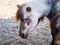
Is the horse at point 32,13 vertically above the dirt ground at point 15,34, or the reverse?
the horse at point 32,13

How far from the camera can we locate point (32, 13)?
157 cm

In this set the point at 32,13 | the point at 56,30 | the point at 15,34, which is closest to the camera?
the point at 56,30

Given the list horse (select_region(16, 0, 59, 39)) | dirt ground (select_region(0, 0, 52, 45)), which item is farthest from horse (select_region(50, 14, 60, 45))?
dirt ground (select_region(0, 0, 52, 45))

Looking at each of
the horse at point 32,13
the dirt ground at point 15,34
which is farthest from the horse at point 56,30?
the dirt ground at point 15,34

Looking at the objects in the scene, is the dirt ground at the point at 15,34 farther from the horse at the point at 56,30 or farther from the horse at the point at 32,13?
the horse at the point at 56,30

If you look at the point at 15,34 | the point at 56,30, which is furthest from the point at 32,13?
the point at 15,34

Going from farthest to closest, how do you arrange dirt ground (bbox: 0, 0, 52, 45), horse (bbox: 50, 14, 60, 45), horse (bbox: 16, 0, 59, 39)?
dirt ground (bbox: 0, 0, 52, 45) → horse (bbox: 16, 0, 59, 39) → horse (bbox: 50, 14, 60, 45)

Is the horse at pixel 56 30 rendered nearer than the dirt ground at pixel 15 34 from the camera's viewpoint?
Yes

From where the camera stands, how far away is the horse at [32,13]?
149 cm

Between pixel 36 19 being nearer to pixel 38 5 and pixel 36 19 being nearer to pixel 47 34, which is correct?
pixel 38 5

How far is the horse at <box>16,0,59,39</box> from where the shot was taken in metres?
1.49

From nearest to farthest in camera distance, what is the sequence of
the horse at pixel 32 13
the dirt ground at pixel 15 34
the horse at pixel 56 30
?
the horse at pixel 56 30 → the horse at pixel 32 13 → the dirt ground at pixel 15 34

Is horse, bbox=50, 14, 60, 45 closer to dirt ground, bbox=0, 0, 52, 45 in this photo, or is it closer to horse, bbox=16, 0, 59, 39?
horse, bbox=16, 0, 59, 39

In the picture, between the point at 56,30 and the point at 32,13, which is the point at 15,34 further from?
the point at 56,30
